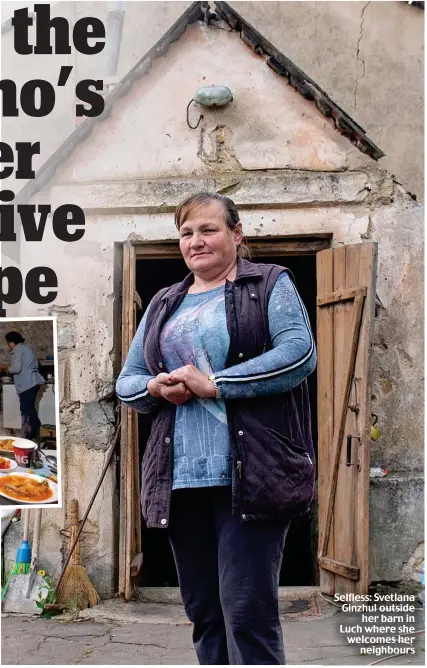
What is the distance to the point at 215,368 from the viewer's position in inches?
98.6

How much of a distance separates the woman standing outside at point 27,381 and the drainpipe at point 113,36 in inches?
183

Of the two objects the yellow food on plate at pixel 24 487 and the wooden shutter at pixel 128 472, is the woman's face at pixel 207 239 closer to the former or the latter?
the yellow food on plate at pixel 24 487

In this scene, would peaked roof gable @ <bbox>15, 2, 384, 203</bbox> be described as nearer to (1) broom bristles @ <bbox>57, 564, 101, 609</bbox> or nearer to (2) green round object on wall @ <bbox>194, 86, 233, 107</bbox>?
(2) green round object on wall @ <bbox>194, 86, 233, 107</bbox>

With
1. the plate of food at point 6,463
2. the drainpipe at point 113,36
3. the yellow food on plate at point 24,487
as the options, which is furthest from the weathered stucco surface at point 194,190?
the drainpipe at point 113,36

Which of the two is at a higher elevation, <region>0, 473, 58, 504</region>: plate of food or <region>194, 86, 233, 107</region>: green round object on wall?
<region>194, 86, 233, 107</region>: green round object on wall

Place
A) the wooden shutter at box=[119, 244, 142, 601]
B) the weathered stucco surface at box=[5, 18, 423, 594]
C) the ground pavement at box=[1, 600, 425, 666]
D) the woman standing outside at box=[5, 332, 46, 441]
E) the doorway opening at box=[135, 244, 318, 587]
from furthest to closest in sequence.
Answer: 1. the doorway opening at box=[135, 244, 318, 587]
2. the weathered stucco surface at box=[5, 18, 423, 594]
3. the wooden shutter at box=[119, 244, 142, 601]
4. the woman standing outside at box=[5, 332, 46, 441]
5. the ground pavement at box=[1, 600, 425, 666]

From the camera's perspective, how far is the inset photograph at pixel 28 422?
14.8 feet

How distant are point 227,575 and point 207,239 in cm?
108

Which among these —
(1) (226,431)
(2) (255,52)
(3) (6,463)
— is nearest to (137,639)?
(3) (6,463)

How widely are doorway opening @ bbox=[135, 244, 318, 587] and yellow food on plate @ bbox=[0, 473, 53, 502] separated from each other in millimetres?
1763

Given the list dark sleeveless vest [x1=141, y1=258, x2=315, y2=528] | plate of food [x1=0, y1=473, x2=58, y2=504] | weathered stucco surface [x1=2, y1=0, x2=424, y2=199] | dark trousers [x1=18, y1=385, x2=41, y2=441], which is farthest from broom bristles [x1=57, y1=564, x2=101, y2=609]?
weathered stucco surface [x1=2, y1=0, x2=424, y2=199]

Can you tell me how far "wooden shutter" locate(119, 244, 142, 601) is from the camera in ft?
17.1

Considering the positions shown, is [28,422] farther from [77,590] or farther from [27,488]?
[77,590]

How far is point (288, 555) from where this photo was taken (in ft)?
24.0
